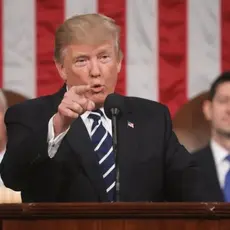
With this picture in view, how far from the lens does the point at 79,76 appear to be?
2.70 meters

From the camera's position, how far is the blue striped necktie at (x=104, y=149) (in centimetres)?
257

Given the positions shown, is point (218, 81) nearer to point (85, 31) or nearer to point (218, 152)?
point (218, 152)

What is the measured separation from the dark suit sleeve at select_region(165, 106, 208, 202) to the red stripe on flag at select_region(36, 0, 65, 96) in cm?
137

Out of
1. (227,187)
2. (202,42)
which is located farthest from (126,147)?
(202,42)

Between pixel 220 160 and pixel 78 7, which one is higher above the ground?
pixel 78 7

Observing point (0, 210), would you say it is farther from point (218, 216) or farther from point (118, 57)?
point (118, 57)

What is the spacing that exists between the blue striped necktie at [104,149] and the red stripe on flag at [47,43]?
1.29 m

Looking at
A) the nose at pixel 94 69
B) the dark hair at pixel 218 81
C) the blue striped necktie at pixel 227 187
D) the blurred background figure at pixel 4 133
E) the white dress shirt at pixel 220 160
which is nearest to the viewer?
the nose at pixel 94 69

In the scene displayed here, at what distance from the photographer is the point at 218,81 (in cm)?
A: 384

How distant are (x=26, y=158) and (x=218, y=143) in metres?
1.46

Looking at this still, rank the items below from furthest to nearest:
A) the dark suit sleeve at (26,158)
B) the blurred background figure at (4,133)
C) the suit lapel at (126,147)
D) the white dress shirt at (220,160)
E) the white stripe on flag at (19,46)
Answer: the white stripe on flag at (19,46) < the white dress shirt at (220,160) < the blurred background figure at (4,133) < the suit lapel at (126,147) < the dark suit sleeve at (26,158)

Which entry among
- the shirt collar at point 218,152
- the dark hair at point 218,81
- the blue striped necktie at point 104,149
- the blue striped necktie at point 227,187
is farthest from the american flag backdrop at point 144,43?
the blue striped necktie at point 104,149

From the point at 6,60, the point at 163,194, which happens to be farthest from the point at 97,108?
the point at 6,60

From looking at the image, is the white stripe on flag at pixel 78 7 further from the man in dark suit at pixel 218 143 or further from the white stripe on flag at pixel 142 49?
the man in dark suit at pixel 218 143
